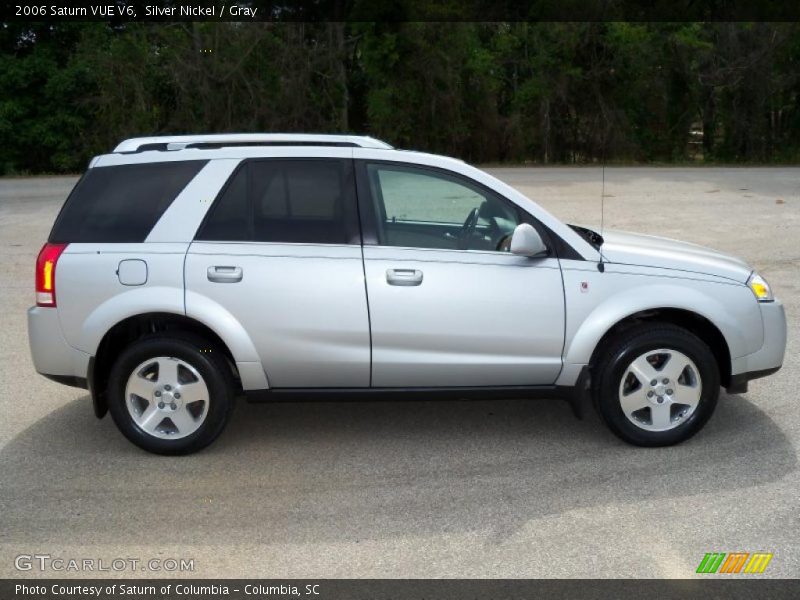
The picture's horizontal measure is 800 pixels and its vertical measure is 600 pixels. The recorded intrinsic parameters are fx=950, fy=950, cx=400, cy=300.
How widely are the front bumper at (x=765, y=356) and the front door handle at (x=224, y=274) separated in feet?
9.59

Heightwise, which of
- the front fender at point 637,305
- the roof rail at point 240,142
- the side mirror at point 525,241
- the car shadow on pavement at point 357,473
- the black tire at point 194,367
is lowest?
the car shadow on pavement at point 357,473

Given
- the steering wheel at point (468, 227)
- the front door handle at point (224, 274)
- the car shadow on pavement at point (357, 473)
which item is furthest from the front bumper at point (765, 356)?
the front door handle at point (224, 274)

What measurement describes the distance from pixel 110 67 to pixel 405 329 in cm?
→ 2463

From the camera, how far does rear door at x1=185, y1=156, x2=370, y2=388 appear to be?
5.36 meters

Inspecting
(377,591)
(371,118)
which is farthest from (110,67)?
(377,591)

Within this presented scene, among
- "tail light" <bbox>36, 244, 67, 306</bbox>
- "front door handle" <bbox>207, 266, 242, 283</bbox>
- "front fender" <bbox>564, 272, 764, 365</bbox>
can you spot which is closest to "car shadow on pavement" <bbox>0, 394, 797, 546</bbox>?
"front fender" <bbox>564, 272, 764, 365</bbox>

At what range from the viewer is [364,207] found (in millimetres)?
5504

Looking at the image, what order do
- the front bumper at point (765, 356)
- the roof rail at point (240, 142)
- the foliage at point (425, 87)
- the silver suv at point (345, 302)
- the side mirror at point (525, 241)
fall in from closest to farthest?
the side mirror at point (525, 241), the silver suv at point (345, 302), the front bumper at point (765, 356), the roof rail at point (240, 142), the foliage at point (425, 87)

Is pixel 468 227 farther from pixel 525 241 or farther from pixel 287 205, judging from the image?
pixel 287 205

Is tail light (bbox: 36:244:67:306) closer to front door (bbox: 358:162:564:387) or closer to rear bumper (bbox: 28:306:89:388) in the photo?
rear bumper (bbox: 28:306:89:388)

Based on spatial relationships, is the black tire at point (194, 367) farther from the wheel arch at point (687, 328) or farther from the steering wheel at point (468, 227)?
the wheel arch at point (687, 328)

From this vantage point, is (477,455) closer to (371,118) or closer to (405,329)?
(405,329)

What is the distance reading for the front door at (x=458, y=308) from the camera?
536 cm

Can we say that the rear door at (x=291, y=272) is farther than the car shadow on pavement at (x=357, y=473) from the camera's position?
Yes
